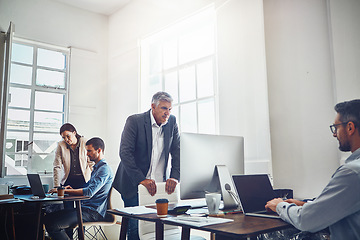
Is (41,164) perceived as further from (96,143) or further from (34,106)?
(96,143)

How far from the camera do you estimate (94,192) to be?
3555mm

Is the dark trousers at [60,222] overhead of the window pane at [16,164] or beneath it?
beneath

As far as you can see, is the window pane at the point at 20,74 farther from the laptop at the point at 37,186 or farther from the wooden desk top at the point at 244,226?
the wooden desk top at the point at 244,226

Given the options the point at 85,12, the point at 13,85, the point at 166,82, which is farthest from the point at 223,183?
the point at 85,12

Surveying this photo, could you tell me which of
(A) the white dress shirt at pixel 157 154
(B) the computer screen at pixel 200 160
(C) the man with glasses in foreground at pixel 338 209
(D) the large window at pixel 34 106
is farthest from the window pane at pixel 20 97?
(C) the man with glasses in foreground at pixel 338 209

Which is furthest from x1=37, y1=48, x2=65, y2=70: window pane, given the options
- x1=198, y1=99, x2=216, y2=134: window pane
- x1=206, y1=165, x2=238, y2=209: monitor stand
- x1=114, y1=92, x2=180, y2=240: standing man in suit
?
x1=206, y1=165, x2=238, y2=209: monitor stand

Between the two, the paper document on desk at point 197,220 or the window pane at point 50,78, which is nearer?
the paper document on desk at point 197,220

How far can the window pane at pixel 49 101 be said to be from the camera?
5.23m

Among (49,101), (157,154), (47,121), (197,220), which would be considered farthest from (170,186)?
(49,101)

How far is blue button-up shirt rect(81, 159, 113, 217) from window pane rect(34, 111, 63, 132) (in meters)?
1.89

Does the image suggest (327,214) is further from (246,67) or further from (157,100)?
(246,67)

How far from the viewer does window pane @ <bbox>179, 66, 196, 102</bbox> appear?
4.54 metres

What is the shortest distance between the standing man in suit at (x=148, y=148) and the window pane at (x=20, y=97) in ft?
9.11

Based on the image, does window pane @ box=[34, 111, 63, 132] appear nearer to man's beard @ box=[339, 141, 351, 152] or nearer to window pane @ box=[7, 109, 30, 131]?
window pane @ box=[7, 109, 30, 131]
